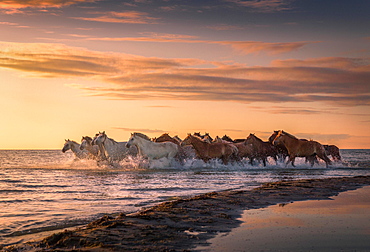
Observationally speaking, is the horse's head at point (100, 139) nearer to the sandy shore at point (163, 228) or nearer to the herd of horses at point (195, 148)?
the herd of horses at point (195, 148)

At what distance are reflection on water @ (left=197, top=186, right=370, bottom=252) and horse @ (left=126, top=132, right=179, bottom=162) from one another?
18239 mm

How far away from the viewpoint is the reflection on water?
19.5 ft

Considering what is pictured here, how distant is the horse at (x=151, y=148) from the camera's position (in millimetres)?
27756

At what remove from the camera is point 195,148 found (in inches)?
1185

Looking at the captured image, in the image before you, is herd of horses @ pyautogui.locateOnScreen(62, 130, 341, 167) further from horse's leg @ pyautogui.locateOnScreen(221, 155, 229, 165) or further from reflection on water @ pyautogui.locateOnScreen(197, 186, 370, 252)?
reflection on water @ pyautogui.locateOnScreen(197, 186, 370, 252)

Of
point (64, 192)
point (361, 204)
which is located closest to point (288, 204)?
point (361, 204)

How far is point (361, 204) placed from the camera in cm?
1024

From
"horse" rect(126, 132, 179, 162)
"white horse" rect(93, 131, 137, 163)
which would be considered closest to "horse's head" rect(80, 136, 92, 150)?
"white horse" rect(93, 131, 137, 163)

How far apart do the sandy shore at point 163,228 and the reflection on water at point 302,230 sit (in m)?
0.36

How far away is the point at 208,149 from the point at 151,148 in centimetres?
419

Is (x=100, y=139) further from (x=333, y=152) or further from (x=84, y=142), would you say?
(x=333, y=152)

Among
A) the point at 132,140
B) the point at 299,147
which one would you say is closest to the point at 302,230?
the point at 132,140

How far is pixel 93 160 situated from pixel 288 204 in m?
22.2

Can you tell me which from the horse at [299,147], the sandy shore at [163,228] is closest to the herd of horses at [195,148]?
the horse at [299,147]
